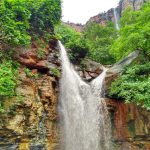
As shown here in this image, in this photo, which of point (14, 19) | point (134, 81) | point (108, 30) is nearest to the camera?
point (14, 19)

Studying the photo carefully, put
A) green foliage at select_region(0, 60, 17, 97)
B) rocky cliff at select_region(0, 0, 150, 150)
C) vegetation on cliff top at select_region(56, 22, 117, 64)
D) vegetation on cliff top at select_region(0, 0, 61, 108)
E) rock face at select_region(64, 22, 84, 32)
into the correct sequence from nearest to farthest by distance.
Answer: green foliage at select_region(0, 60, 17, 97) → rocky cliff at select_region(0, 0, 150, 150) → vegetation on cliff top at select_region(0, 0, 61, 108) → vegetation on cliff top at select_region(56, 22, 117, 64) → rock face at select_region(64, 22, 84, 32)

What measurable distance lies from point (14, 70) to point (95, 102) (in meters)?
4.87

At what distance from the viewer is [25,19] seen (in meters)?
12.6

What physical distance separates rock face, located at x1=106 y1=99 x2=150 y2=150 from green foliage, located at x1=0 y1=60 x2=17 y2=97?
18.2 feet

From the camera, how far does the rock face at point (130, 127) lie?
42.2ft

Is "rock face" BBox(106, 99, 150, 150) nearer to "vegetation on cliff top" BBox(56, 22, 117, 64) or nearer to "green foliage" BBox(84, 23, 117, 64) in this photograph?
"vegetation on cliff top" BBox(56, 22, 117, 64)

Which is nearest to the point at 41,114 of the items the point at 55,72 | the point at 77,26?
the point at 55,72

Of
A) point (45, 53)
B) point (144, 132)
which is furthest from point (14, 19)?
point (144, 132)

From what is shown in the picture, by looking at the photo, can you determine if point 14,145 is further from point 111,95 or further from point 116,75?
point 116,75

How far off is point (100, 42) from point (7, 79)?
16159 mm

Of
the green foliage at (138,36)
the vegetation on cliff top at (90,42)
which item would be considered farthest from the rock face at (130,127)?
the vegetation on cliff top at (90,42)

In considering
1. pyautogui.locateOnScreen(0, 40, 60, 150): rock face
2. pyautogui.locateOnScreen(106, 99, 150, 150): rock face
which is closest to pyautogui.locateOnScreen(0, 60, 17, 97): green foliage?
pyautogui.locateOnScreen(0, 40, 60, 150): rock face

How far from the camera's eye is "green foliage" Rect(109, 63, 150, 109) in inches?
472

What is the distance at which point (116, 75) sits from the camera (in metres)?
14.6
